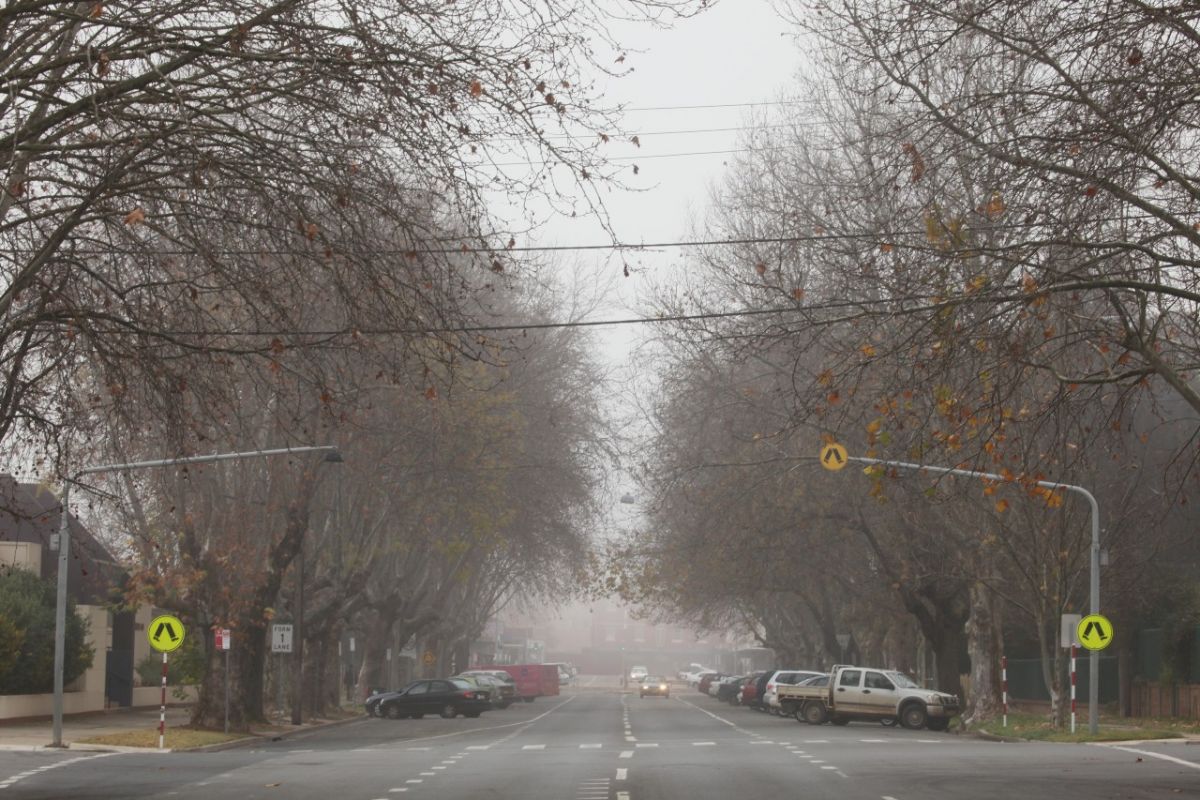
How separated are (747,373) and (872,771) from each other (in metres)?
23.3

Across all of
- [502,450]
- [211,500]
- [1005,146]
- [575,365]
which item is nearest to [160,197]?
[1005,146]

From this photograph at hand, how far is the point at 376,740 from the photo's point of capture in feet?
128

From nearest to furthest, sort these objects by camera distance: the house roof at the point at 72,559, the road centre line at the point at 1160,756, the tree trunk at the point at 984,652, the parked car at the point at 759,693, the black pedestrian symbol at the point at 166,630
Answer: the road centre line at the point at 1160,756
the black pedestrian symbol at the point at 166,630
the tree trunk at the point at 984,652
the house roof at the point at 72,559
the parked car at the point at 759,693

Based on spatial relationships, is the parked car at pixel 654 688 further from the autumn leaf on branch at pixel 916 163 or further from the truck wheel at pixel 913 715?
the autumn leaf on branch at pixel 916 163

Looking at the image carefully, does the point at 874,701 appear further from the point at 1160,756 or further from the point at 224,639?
the point at 1160,756

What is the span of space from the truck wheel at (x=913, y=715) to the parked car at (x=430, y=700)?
1738 centimetres

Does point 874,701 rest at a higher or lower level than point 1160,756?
lower

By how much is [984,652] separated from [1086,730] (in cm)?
791

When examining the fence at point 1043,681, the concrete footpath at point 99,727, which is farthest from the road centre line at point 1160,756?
the concrete footpath at point 99,727

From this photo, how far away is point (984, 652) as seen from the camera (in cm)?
4528

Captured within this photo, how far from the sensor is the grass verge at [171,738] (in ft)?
112

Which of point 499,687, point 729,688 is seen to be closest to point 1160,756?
point 499,687

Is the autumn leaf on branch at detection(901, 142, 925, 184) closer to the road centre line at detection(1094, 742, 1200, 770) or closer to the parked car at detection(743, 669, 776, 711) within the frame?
the road centre line at detection(1094, 742, 1200, 770)

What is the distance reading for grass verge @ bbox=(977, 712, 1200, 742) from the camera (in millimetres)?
34938
